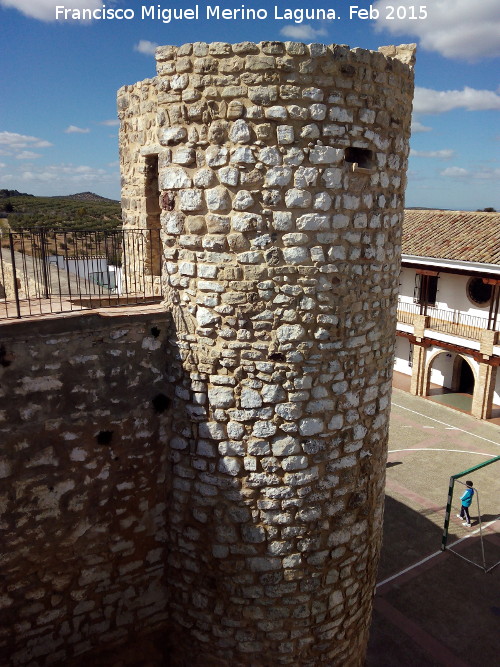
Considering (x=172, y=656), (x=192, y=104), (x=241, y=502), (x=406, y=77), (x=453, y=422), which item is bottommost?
(x=453, y=422)

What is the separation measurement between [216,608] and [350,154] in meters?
4.77


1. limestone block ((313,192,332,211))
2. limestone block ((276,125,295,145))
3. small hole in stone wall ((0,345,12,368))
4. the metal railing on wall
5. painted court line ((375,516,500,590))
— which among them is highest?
limestone block ((276,125,295,145))

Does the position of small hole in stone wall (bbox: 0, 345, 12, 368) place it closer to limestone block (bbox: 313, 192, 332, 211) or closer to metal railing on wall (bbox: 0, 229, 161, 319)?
metal railing on wall (bbox: 0, 229, 161, 319)

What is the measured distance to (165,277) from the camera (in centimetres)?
533

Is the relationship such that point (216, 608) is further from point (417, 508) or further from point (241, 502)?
point (417, 508)

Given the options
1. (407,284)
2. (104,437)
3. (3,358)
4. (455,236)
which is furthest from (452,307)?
(3,358)

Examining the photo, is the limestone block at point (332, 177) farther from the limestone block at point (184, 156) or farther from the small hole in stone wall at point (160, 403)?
the small hole in stone wall at point (160, 403)

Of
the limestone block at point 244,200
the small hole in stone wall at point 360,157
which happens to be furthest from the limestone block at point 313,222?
the small hole in stone wall at point 360,157

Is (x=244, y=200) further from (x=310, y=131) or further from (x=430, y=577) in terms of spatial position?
(x=430, y=577)

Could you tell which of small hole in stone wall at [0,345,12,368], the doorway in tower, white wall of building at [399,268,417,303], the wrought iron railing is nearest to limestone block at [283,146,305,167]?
small hole in stone wall at [0,345,12,368]

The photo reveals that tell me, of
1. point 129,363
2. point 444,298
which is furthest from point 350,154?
point 444,298

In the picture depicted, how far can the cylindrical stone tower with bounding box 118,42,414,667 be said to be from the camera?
179 inches

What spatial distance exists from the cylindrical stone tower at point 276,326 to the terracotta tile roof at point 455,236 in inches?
539

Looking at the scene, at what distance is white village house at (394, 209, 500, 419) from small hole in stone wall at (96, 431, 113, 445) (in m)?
15.1
